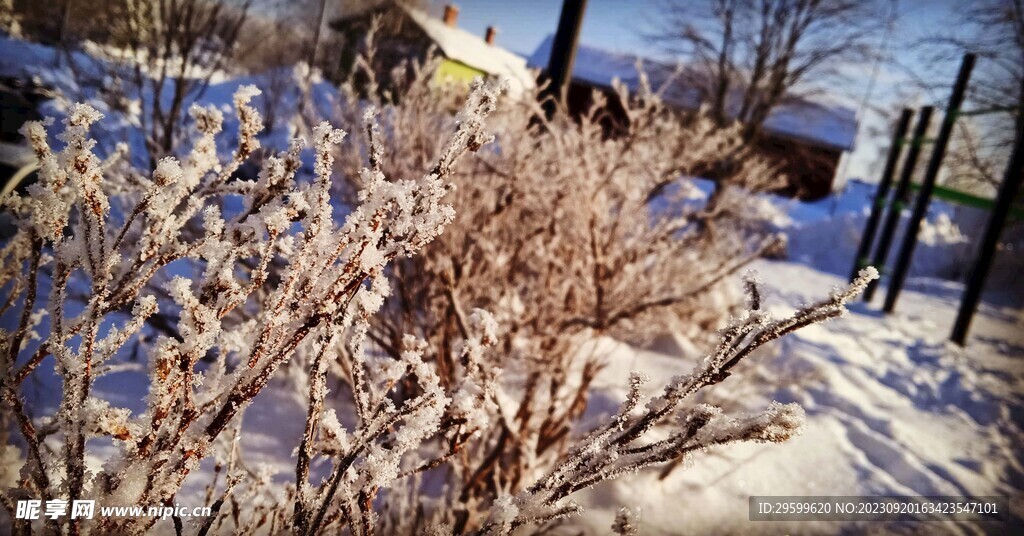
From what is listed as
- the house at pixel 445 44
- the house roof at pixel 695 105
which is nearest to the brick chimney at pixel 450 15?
the house at pixel 445 44

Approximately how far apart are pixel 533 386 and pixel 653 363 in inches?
96.8

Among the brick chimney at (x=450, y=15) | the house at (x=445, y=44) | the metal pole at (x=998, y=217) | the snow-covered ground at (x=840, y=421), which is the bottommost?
the snow-covered ground at (x=840, y=421)

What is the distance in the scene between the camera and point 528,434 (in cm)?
265

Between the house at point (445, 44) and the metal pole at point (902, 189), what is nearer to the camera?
the metal pole at point (902, 189)

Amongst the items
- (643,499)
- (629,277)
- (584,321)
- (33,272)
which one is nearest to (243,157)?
(33,272)

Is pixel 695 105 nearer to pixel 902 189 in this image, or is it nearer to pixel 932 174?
pixel 902 189

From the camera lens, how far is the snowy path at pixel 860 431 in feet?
9.73

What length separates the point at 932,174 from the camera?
7430mm

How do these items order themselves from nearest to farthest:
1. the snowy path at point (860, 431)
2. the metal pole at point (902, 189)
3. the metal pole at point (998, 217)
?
the snowy path at point (860, 431) → the metal pole at point (998, 217) → the metal pole at point (902, 189)

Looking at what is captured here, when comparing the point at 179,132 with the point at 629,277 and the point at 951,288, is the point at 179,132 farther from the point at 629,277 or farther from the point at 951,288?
the point at 951,288

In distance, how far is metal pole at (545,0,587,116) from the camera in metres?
3.47

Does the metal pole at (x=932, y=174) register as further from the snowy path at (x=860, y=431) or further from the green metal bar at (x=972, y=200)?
the snowy path at (x=860, y=431)

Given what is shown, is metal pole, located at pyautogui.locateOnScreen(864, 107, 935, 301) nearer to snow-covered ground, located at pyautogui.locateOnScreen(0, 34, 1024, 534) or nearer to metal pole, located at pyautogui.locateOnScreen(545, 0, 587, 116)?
snow-covered ground, located at pyautogui.locateOnScreen(0, 34, 1024, 534)

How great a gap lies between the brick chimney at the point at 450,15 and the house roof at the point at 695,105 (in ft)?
10.3
